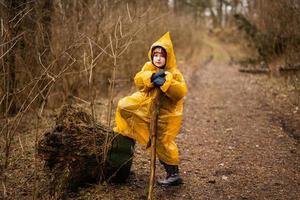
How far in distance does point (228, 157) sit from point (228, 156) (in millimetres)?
A: 45

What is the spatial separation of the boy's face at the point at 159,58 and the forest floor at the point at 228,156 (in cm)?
142

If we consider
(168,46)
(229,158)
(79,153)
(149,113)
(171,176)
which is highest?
(168,46)

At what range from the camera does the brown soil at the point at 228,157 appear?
4488 millimetres

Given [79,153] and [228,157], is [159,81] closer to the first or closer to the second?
[79,153]

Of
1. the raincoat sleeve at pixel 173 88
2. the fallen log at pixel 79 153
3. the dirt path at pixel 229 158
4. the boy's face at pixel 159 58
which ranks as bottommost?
the dirt path at pixel 229 158

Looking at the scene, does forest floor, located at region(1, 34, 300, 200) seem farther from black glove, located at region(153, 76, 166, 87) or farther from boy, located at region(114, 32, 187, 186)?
black glove, located at region(153, 76, 166, 87)

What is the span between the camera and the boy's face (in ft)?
14.0

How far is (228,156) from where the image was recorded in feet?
19.2

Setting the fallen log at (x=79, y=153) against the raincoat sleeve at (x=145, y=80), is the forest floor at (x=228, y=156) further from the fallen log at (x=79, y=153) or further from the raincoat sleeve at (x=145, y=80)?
the raincoat sleeve at (x=145, y=80)

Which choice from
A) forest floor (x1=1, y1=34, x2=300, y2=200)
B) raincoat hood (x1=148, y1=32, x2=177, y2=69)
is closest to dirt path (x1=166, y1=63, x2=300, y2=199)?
forest floor (x1=1, y1=34, x2=300, y2=200)

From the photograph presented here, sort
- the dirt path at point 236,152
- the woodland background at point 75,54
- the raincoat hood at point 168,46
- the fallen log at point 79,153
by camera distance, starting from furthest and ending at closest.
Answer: the dirt path at point 236,152 < the woodland background at point 75,54 < the raincoat hood at point 168,46 < the fallen log at point 79,153

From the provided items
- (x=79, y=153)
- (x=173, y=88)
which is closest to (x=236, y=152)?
(x=173, y=88)

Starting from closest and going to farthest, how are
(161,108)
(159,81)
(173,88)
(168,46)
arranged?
(159,81) < (173,88) < (168,46) < (161,108)

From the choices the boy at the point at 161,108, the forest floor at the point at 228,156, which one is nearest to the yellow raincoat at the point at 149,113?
the boy at the point at 161,108
